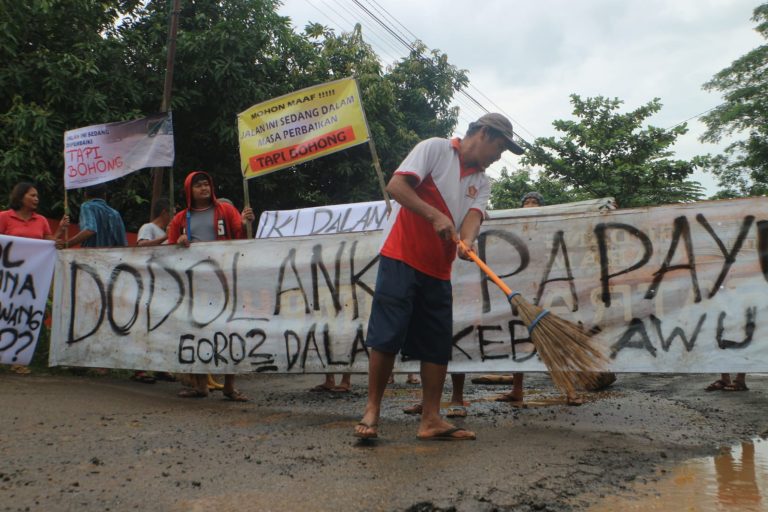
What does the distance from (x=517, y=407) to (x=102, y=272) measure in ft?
11.2

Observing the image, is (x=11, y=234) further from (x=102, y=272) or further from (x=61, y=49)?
(x=61, y=49)

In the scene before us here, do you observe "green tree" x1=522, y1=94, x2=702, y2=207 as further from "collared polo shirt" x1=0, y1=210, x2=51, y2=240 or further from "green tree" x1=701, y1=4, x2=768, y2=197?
"collared polo shirt" x1=0, y1=210, x2=51, y2=240

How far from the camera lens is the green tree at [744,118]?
1244 inches

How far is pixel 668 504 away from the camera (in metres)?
2.47

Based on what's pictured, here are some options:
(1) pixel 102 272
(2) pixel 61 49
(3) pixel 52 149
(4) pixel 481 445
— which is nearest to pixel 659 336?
(4) pixel 481 445

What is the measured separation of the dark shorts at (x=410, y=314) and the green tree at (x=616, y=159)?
849 inches

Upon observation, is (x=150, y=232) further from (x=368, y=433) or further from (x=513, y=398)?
(x=368, y=433)

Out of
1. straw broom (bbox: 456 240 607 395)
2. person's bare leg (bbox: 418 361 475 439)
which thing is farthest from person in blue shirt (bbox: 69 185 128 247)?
straw broom (bbox: 456 240 607 395)

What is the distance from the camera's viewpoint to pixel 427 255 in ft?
12.3

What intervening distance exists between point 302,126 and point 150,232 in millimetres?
1697

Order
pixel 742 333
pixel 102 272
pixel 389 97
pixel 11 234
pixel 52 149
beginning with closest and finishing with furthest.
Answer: pixel 742 333 → pixel 102 272 → pixel 11 234 → pixel 52 149 → pixel 389 97

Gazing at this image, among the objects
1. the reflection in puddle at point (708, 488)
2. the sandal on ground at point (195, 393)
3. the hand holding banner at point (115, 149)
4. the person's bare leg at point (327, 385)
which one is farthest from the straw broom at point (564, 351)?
the hand holding banner at point (115, 149)

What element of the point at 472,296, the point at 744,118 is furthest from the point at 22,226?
the point at 744,118

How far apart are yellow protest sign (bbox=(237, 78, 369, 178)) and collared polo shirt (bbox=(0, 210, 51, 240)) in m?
1.87
